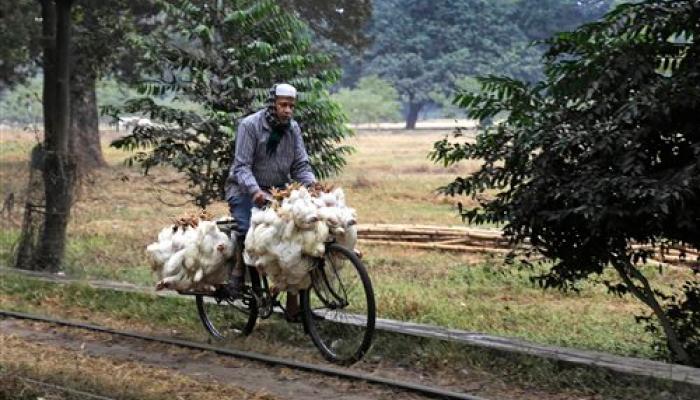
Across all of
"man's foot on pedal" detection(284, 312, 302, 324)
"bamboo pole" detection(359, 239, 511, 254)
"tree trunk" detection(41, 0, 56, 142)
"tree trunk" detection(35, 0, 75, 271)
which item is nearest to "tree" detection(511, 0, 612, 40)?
"bamboo pole" detection(359, 239, 511, 254)

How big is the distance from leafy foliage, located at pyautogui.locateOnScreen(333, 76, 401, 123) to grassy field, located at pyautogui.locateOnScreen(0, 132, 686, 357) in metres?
41.4

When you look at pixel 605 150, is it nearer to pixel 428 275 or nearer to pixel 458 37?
pixel 428 275

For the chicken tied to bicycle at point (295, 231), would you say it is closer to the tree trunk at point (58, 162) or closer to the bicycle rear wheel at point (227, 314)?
the bicycle rear wheel at point (227, 314)

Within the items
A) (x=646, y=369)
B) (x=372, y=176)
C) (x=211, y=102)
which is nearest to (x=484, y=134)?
(x=646, y=369)

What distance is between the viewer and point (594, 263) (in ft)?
27.8

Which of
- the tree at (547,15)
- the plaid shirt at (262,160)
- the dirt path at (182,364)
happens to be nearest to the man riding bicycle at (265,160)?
the plaid shirt at (262,160)

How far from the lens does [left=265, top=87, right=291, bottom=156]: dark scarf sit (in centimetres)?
852

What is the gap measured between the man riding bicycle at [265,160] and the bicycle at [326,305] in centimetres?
17

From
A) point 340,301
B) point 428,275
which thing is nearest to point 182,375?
point 340,301

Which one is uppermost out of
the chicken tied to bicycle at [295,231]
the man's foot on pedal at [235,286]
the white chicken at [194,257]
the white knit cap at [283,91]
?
the white knit cap at [283,91]

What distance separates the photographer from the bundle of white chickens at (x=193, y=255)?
345 inches

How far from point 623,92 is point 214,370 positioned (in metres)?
4.01

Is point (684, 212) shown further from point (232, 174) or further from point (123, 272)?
point (123, 272)

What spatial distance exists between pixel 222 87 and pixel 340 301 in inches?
226
